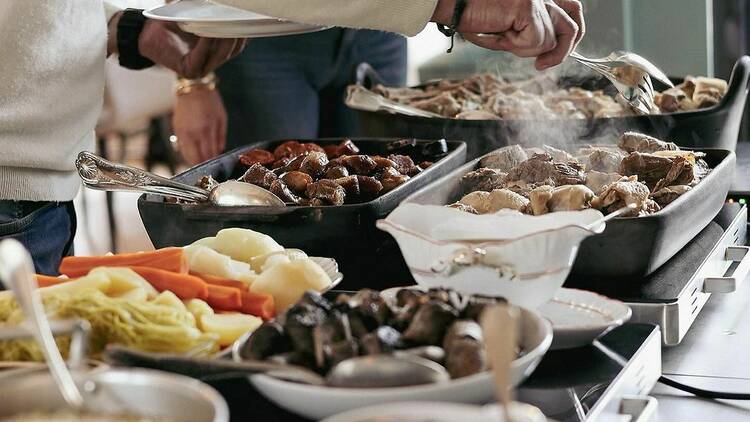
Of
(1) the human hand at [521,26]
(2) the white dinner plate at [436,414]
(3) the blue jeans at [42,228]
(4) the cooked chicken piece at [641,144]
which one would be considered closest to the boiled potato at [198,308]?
(2) the white dinner plate at [436,414]

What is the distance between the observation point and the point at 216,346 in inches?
38.5

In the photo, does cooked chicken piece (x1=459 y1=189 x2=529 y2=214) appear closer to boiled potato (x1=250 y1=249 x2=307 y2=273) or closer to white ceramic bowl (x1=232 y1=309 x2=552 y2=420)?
boiled potato (x1=250 y1=249 x2=307 y2=273)

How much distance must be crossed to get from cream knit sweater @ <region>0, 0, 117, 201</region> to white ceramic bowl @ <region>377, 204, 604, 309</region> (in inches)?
29.7

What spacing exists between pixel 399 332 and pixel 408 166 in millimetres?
803

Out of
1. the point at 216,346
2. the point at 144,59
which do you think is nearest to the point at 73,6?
the point at 144,59

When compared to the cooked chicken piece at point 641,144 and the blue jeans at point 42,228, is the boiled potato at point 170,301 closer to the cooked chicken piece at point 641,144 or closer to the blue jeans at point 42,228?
the blue jeans at point 42,228

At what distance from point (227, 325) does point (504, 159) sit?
2.64 feet

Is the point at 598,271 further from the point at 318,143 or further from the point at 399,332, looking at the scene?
the point at 318,143

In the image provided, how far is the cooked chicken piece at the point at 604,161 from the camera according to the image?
1652 millimetres

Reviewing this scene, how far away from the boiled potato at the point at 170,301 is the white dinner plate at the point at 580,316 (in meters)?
0.36

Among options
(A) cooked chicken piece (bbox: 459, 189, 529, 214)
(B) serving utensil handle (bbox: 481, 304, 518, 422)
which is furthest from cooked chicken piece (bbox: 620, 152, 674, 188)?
(B) serving utensil handle (bbox: 481, 304, 518, 422)

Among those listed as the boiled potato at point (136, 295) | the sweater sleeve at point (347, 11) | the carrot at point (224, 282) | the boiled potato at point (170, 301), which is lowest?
the carrot at point (224, 282)

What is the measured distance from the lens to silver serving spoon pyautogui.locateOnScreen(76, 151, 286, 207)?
1445 millimetres

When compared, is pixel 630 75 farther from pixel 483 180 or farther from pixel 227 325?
pixel 227 325
